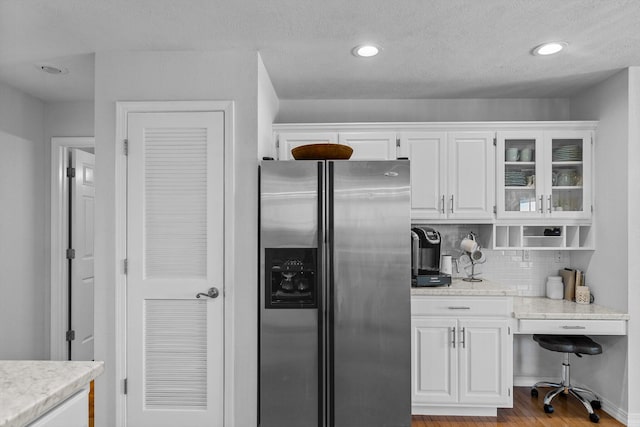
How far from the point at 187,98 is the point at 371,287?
1.65 m

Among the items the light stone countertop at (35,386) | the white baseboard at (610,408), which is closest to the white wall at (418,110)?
the white baseboard at (610,408)

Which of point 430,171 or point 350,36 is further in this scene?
point 430,171

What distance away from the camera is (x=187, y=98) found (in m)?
2.65

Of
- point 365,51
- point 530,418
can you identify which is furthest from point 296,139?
point 530,418

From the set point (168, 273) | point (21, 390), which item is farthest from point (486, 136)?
point (21, 390)

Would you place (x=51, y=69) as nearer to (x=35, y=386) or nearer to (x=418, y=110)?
(x=35, y=386)

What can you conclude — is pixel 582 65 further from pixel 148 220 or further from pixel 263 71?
pixel 148 220

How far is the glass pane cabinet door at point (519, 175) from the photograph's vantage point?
11.0 feet

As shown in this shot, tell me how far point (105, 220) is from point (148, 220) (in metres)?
0.27

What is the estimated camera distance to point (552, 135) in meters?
3.34

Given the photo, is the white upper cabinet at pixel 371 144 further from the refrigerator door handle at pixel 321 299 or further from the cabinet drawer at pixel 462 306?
the cabinet drawer at pixel 462 306

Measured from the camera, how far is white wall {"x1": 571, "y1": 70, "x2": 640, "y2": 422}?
116 inches

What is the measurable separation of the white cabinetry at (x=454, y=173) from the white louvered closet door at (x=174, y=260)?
160 centimetres

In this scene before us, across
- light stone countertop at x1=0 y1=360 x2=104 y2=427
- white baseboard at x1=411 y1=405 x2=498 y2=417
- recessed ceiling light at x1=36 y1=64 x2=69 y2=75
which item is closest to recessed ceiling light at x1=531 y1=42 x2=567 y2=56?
white baseboard at x1=411 y1=405 x2=498 y2=417
